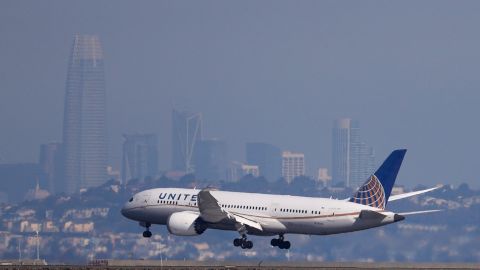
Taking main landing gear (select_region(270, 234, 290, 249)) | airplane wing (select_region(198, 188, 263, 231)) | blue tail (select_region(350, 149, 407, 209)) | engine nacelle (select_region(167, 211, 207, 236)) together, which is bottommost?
main landing gear (select_region(270, 234, 290, 249))

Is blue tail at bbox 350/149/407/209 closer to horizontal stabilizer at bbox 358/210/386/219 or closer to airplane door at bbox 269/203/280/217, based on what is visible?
horizontal stabilizer at bbox 358/210/386/219

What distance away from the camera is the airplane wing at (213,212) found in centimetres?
12300

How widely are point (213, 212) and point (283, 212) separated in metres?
5.12

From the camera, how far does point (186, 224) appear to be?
408ft

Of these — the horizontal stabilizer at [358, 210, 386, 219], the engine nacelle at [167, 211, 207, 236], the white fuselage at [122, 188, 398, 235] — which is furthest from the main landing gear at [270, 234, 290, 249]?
the horizontal stabilizer at [358, 210, 386, 219]

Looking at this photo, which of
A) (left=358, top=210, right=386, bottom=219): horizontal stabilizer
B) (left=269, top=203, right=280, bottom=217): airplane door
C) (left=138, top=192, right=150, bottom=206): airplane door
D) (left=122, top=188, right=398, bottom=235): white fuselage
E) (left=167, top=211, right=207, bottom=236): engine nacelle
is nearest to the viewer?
(left=358, top=210, right=386, bottom=219): horizontal stabilizer

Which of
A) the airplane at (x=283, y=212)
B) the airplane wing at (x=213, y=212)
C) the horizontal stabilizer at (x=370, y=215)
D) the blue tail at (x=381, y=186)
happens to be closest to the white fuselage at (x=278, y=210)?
the airplane at (x=283, y=212)

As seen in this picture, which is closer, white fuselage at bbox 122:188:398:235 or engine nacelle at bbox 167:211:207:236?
white fuselage at bbox 122:188:398:235

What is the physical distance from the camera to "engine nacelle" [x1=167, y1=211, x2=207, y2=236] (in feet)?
408

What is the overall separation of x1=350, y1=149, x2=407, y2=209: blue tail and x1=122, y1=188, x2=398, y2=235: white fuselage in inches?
56.1

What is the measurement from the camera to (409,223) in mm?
187750

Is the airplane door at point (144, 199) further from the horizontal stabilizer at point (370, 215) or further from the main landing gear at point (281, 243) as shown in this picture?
the horizontal stabilizer at point (370, 215)

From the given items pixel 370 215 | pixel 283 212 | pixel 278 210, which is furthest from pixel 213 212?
pixel 370 215

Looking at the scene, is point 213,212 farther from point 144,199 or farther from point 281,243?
point 144,199
